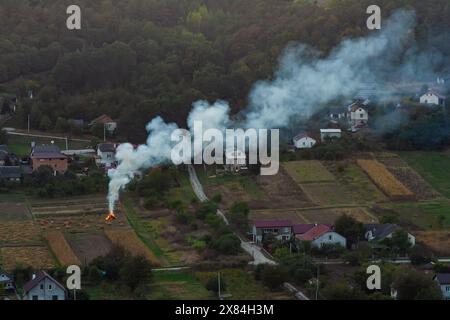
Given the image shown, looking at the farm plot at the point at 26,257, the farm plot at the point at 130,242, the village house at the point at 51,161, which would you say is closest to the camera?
the farm plot at the point at 26,257

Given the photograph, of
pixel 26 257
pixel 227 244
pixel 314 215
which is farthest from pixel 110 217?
pixel 314 215

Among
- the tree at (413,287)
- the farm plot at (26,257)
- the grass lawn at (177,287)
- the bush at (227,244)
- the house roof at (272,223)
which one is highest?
the house roof at (272,223)

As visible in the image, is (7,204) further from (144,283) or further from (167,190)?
(144,283)

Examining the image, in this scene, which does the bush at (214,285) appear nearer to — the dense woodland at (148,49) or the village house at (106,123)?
the dense woodland at (148,49)

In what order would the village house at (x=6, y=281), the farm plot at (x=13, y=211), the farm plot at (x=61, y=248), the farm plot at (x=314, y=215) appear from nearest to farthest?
1. the village house at (x=6, y=281)
2. the farm plot at (x=61, y=248)
3. the farm plot at (x=314, y=215)
4. the farm plot at (x=13, y=211)

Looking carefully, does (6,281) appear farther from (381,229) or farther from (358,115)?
(358,115)

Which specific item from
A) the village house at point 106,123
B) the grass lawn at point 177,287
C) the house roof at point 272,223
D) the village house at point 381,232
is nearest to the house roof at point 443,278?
the village house at point 381,232

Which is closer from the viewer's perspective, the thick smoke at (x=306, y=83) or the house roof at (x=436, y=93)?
the thick smoke at (x=306, y=83)
